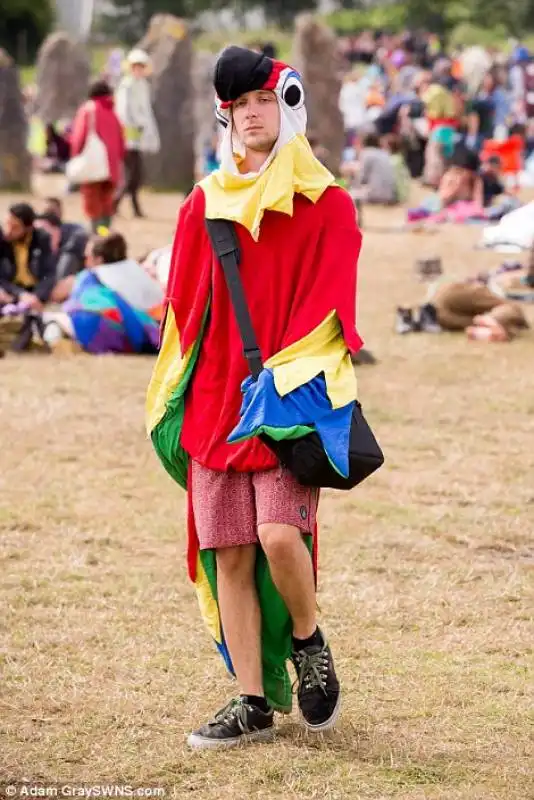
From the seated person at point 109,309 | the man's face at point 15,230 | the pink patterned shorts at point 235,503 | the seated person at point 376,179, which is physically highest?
the pink patterned shorts at point 235,503

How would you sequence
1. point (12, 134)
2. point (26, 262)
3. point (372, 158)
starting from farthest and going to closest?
point (12, 134) < point (372, 158) < point (26, 262)

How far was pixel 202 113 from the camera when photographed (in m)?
24.7

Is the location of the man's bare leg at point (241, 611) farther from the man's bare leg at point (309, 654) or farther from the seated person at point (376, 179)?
the seated person at point (376, 179)

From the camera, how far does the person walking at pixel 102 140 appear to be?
14.6 meters

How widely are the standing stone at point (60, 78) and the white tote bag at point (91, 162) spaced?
42.5ft

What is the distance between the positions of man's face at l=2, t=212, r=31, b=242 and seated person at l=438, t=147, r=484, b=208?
308 inches

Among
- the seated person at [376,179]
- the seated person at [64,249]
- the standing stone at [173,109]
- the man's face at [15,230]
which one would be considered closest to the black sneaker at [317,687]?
the man's face at [15,230]

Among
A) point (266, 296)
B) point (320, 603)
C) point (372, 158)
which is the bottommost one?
point (372, 158)

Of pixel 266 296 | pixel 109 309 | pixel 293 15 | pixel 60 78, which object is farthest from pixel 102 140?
pixel 293 15

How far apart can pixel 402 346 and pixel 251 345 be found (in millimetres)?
6632

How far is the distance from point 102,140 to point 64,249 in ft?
11.9

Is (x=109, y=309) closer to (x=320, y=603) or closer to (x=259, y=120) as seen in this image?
(x=320, y=603)

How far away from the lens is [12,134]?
19.2m

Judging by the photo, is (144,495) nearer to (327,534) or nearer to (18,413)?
(327,534)
